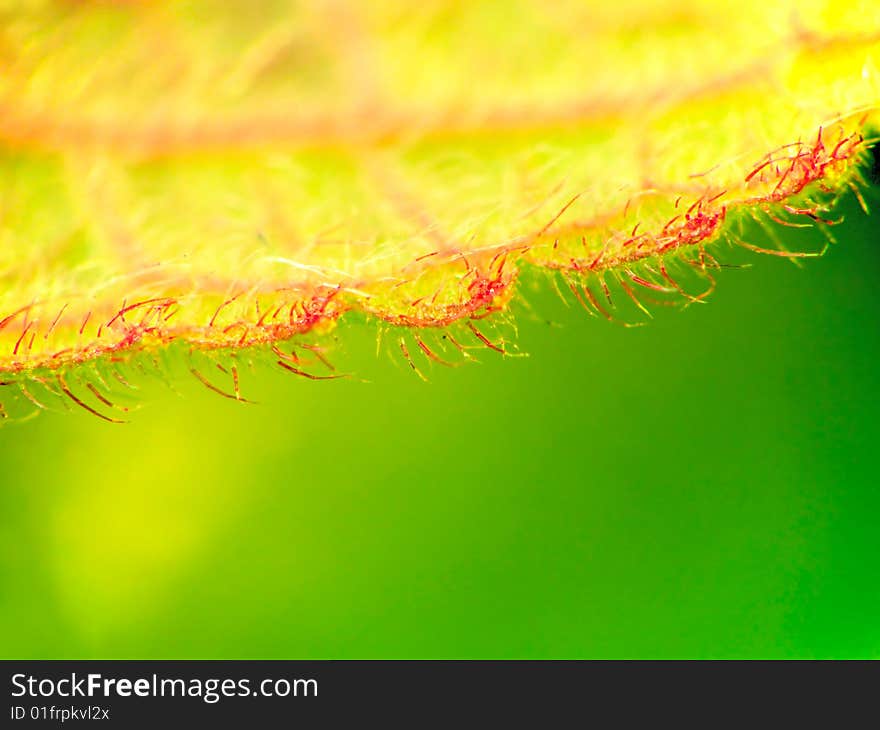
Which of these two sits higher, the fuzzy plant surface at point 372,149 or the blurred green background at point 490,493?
the fuzzy plant surface at point 372,149

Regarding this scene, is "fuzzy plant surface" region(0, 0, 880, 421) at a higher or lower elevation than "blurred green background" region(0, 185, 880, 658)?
higher

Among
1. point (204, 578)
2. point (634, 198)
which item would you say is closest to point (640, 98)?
point (634, 198)

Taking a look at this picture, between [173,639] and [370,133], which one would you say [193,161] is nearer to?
[370,133]

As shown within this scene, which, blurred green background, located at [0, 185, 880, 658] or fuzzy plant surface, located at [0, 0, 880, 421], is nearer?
fuzzy plant surface, located at [0, 0, 880, 421]

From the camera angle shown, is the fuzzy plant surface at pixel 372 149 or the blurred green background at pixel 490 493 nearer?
the fuzzy plant surface at pixel 372 149
